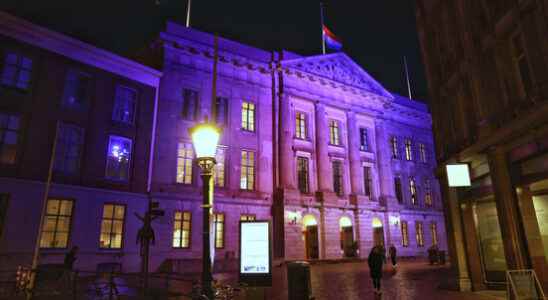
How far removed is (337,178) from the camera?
32438 millimetres

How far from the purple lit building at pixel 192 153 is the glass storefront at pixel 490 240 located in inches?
610

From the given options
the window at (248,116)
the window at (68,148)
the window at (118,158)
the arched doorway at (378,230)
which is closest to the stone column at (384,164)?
the arched doorway at (378,230)

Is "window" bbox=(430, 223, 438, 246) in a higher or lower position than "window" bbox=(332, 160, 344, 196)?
lower

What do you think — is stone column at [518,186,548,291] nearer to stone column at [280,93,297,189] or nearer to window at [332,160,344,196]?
stone column at [280,93,297,189]

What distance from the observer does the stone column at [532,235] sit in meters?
9.38

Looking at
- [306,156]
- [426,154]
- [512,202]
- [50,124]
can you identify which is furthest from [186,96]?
[426,154]

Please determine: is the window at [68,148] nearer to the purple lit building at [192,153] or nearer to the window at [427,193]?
the purple lit building at [192,153]

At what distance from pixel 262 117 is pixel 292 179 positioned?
562cm

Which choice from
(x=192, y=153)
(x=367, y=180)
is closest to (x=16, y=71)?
(x=192, y=153)

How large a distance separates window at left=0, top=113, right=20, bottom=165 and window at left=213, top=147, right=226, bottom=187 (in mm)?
11859

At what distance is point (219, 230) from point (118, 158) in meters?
8.31

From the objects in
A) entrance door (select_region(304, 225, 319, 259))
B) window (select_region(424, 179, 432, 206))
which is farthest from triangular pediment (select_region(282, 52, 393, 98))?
entrance door (select_region(304, 225, 319, 259))

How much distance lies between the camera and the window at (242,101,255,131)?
93.6 ft

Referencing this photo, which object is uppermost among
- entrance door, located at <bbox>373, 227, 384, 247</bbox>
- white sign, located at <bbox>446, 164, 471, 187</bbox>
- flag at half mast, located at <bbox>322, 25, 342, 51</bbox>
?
flag at half mast, located at <bbox>322, 25, 342, 51</bbox>
